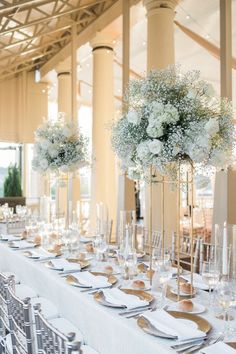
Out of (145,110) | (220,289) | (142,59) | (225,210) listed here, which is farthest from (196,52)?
(220,289)

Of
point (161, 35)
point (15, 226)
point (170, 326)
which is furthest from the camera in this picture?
point (161, 35)

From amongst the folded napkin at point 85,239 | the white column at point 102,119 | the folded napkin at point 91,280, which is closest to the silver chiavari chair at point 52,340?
the folded napkin at point 91,280

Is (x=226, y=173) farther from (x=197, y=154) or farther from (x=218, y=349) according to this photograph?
(x=218, y=349)

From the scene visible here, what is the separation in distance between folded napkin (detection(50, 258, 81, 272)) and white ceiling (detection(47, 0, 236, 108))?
18.0 ft

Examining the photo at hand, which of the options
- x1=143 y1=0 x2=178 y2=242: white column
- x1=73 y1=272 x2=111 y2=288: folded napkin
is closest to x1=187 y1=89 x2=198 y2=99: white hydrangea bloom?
x1=73 y1=272 x2=111 y2=288: folded napkin

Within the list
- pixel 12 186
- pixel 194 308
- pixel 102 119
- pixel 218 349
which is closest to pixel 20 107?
pixel 12 186

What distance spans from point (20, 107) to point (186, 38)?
21.7ft

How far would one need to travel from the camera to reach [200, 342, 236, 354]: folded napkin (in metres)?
1.69

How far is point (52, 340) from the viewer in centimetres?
176

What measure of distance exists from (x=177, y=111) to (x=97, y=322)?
137cm

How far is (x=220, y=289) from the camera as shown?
2.12 m

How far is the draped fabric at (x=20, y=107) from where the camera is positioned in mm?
12812

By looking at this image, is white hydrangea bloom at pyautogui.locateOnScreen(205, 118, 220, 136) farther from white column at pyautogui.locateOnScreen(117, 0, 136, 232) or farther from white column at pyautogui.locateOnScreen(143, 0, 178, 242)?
white column at pyautogui.locateOnScreen(117, 0, 136, 232)

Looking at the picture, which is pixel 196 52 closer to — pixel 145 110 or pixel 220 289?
pixel 145 110
